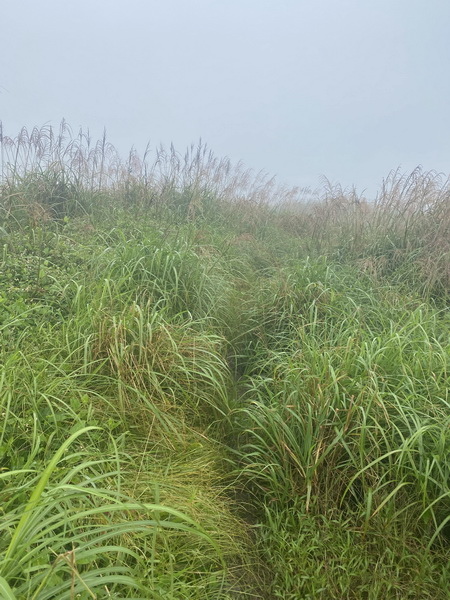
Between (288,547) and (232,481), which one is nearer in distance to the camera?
(288,547)

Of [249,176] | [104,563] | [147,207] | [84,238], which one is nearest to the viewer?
[104,563]

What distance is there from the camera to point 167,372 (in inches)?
66.9

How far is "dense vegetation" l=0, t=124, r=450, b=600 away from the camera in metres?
1.02

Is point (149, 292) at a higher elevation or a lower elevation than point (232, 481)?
higher

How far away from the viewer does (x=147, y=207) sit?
386cm

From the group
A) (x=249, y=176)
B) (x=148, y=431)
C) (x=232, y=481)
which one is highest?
(x=249, y=176)

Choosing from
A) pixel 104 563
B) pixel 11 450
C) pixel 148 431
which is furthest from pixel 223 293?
pixel 104 563

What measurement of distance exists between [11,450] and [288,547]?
35.9 inches

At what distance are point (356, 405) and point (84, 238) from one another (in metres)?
2.40

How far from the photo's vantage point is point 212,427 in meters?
1.72

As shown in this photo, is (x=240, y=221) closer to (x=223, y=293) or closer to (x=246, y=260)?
(x=246, y=260)

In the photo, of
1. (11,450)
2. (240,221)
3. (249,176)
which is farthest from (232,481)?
(249,176)

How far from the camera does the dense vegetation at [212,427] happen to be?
102cm

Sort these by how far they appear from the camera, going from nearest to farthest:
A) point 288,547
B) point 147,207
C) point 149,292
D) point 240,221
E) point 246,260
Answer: point 288,547 → point 149,292 → point 246,260 → point 147,207 → point 240,221
